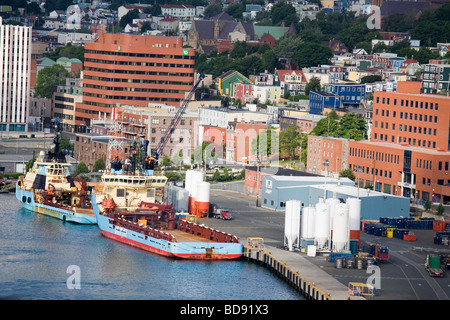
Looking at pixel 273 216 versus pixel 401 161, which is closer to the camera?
pixel 273 216

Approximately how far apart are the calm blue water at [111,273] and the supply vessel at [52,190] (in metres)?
8.02

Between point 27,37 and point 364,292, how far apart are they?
77.4 metres

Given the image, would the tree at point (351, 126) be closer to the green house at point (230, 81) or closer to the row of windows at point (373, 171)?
the row of windows at point (373, 171)

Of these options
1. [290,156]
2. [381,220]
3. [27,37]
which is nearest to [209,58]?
[27,37]

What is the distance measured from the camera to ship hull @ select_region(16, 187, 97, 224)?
74.6m

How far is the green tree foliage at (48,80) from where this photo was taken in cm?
13862

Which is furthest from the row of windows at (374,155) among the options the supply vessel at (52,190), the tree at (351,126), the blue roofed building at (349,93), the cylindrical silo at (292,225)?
the blue roofed building at (349,93)

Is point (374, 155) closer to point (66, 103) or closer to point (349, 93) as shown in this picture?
point (349, 93)

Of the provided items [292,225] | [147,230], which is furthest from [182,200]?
[292,225]

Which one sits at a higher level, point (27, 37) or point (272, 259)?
point (27, 37)

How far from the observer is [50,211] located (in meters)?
77.7

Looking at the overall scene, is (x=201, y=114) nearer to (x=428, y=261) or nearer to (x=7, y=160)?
(x=7, y=160)

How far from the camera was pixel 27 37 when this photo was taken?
123 m

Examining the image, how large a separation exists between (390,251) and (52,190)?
81.4 feet
